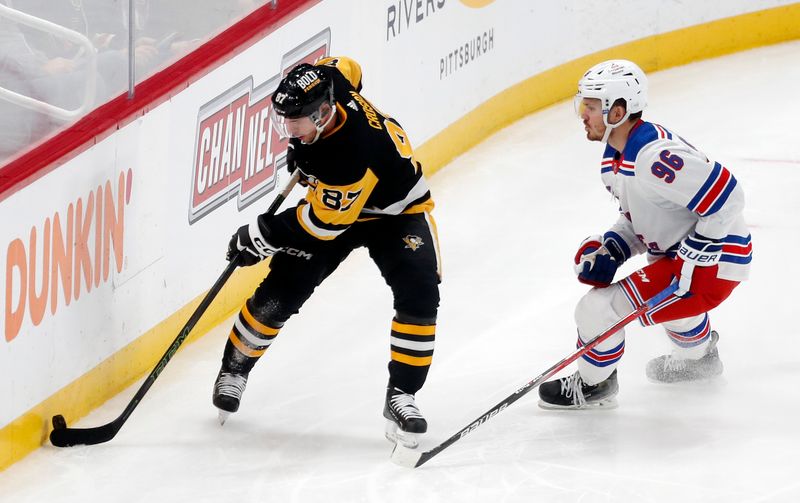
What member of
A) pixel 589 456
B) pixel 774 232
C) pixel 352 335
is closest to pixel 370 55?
pixel 352 335

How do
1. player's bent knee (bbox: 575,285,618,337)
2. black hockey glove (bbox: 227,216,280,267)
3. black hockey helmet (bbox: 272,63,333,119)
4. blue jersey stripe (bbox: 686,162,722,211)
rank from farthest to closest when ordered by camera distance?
player's bent knee (bbox: 575,285,618,337), black hockey glove (bbox: 227,216,280,267), blue jersey stripe (bbox: 686,162,722,211), black hockey helmet (bbox: 272,63,333,119)

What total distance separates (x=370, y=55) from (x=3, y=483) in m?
2.63

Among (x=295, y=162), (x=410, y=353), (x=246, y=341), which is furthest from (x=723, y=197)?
(x=246, y=341)

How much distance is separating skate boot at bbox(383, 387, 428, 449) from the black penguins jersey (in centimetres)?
50

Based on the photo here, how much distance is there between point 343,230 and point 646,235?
2.91 ft

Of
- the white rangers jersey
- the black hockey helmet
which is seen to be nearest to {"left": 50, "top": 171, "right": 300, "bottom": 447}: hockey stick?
the black hockey helmet

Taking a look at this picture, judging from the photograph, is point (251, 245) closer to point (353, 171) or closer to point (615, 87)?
point (353, 171)

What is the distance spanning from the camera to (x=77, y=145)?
393 centimetres

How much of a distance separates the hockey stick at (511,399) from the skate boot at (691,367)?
452mm

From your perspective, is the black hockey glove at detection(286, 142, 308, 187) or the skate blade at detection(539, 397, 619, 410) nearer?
the black hockey glove at detection(286, 142, 308, 187)

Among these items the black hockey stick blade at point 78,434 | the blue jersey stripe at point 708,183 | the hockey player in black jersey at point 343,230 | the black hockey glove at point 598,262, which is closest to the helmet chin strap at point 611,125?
the blue jersey stripe at point 708,183

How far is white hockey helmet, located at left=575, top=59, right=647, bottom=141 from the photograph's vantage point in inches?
149

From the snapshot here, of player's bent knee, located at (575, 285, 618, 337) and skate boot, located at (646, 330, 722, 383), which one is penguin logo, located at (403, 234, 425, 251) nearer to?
player's bent knee, located at (575, 285, 618, 337)

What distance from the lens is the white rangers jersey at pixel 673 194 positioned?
3.74 metres
